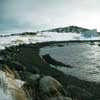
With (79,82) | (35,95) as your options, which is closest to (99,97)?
(79,82)

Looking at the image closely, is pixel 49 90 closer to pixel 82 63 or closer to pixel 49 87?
pixel 49 87

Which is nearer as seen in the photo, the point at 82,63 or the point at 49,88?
the point at 49,88

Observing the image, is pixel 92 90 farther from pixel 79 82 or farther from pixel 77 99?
pixel 77 99

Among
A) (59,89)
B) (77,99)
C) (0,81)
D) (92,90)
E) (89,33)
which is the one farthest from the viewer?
(89,33)

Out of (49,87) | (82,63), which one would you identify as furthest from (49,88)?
(82,63)

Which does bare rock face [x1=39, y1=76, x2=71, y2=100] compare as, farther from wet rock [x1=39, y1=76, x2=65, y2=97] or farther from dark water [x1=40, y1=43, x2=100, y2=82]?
dark water [x1=40, y1=43, x2=100, y2=82]

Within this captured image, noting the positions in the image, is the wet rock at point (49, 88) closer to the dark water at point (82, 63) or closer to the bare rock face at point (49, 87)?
the bare rock face at point (49, 87)

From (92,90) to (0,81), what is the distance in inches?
538

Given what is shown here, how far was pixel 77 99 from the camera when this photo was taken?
16.1 m

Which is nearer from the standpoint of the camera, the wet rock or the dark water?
the wet rock

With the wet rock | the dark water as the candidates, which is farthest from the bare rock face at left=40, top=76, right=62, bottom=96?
the dark water

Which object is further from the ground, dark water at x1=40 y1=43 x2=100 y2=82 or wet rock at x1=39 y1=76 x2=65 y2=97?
wet rock at x1=39 y1=76 x2=65 y2=97

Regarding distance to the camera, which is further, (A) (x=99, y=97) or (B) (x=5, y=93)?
(A) (x=99, y=97)

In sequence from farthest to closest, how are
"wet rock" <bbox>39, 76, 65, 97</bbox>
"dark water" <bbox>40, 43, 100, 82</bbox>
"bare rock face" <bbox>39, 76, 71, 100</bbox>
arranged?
"dark water" <bbox>40, 43, 100, 82</bbox>, "wet rock" <bbox>39, 76, 65, 97</bbox>, "bare rock face" <bbox>39, 76, 71, 100</bbox>
